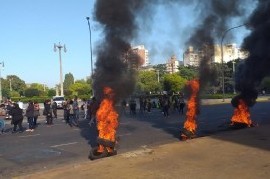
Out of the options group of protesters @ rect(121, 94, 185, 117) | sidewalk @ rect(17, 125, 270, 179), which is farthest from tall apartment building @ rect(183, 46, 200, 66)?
group of protesters @ rect(121, 94, 185, 117)

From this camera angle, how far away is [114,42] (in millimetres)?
10242

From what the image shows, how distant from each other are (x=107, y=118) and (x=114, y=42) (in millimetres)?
1876

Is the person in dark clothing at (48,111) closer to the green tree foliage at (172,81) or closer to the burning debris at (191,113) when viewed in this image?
the burning debris at (191,113)

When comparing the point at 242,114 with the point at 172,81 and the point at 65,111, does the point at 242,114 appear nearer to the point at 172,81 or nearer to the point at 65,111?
the point at 65,111

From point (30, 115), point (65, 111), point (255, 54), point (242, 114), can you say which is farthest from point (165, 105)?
point (255, 54)

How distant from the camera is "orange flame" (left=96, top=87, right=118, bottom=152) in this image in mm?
10062

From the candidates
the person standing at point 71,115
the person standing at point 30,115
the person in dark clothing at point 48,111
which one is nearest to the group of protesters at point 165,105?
the person standing at point 71,115

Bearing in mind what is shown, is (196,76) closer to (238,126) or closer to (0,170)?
(238,126)

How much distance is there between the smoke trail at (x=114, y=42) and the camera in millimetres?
10172

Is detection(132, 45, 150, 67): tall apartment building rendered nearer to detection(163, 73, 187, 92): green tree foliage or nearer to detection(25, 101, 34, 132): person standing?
detection(25, 101, 34, 132): person standing

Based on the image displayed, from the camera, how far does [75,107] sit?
2266cm

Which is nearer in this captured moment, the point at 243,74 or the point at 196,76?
the point at 196,76

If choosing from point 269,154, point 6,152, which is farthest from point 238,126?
point 6,152

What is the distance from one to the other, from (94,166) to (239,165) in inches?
118
